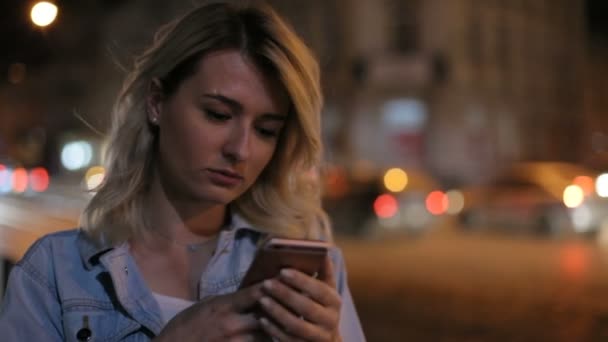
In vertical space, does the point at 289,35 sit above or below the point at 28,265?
above

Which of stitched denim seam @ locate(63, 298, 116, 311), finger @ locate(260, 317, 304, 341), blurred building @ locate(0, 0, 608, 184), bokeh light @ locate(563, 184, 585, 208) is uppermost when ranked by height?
blurred building @ locate(0, 0, 608, 184)

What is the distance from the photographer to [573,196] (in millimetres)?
14508

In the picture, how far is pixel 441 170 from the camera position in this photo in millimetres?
28375

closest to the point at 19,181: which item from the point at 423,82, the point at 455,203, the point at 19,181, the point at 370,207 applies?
the point at 19,181

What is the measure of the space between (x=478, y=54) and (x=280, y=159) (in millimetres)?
29100

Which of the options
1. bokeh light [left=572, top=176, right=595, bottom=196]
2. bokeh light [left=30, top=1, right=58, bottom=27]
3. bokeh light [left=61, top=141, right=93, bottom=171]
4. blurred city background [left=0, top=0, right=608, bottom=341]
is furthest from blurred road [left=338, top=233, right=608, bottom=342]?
bokeh light [left=61, top=141, right=93, bottom=171]

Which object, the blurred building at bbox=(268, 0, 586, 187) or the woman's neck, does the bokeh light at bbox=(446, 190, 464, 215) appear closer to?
the blurred building at bbox=(268, 0, 586, 187)

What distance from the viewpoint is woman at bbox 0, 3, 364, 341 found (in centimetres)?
175

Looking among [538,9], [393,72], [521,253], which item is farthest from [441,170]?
[521,253]

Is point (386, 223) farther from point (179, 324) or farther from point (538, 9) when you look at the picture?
point (538, 9)

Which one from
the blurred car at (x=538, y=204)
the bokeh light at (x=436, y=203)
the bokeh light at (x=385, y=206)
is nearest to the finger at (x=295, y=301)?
the bokeh light at (x=385, y=206)

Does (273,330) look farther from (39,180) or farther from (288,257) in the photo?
(39,180)

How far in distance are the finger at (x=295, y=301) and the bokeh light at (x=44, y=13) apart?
2.20m

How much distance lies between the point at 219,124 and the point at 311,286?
1.90ft
